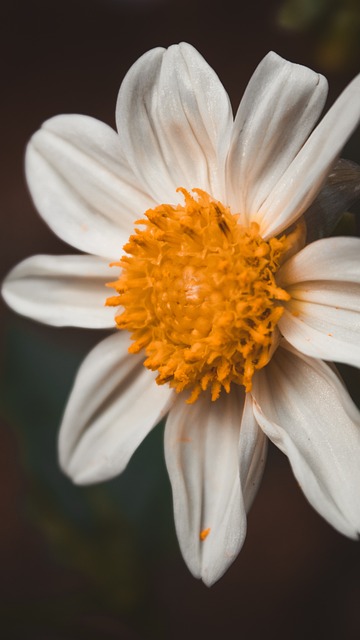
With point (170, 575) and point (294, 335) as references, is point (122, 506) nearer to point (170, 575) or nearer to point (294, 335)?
point (170, 575)

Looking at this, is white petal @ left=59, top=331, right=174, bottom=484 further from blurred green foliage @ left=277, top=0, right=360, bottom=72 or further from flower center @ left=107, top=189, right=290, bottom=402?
blurred green foliage @ left=277, top=0, right=360, bottom=72

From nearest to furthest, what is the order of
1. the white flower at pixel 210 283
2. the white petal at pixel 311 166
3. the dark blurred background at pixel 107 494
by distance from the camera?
1. the white petal at pixel 311 166
2. the white flower at pixel 210 283
3. the dark blurred background at pixel 107 494

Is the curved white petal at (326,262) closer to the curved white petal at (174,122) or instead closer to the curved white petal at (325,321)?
the curved white petal at (325,321)

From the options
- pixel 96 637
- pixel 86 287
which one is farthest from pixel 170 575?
pixel 86 287

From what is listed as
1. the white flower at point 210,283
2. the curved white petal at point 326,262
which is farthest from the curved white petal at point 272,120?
the curved white petal at point 326,262

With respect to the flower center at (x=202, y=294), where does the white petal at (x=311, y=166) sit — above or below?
above

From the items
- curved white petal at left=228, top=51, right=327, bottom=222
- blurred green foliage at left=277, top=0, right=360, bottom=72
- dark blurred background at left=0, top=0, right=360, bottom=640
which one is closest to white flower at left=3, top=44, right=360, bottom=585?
curved white petal at left=228, top=51, right=327, bottom=222
